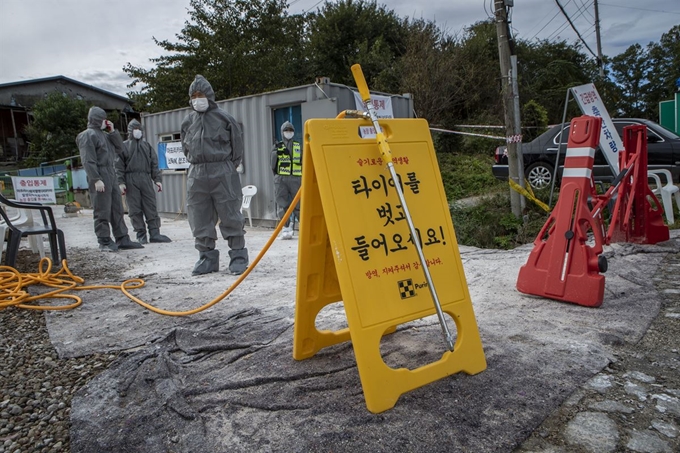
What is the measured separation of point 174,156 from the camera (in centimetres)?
1121

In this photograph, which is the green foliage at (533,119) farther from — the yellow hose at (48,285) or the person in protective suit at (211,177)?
the yellow hose at (48,285)

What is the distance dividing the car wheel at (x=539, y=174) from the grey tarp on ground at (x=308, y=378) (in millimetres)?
5885

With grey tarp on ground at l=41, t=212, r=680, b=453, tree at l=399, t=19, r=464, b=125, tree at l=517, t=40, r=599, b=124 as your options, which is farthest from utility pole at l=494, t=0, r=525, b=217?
tree at l=517, t=40, r=599, b=124

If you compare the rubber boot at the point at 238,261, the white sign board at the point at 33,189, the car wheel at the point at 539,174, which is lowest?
the rubber boot at the point at 238,261

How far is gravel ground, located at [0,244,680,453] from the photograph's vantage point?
6.16 ft

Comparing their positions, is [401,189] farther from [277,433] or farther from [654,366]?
[654,366]

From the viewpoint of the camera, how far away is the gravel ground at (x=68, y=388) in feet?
6.16

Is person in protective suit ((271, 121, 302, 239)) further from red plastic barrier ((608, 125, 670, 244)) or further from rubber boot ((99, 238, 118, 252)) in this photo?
red plastic barrier ((608, 125, 670, 244))

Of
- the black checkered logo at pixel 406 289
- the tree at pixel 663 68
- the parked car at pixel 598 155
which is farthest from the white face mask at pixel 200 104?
the tree at pixel 663 68

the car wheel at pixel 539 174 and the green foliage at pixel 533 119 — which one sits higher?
the green foliage at pixel 533 119

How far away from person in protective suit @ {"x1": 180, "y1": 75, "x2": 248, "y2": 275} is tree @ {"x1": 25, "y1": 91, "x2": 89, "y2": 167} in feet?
70.9

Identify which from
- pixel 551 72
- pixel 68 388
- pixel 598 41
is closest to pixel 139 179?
pixel 68 388

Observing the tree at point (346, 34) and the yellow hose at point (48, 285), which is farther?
the tree at point (346, 34)

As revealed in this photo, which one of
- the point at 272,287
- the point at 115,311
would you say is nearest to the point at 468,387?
the point at 272,287
